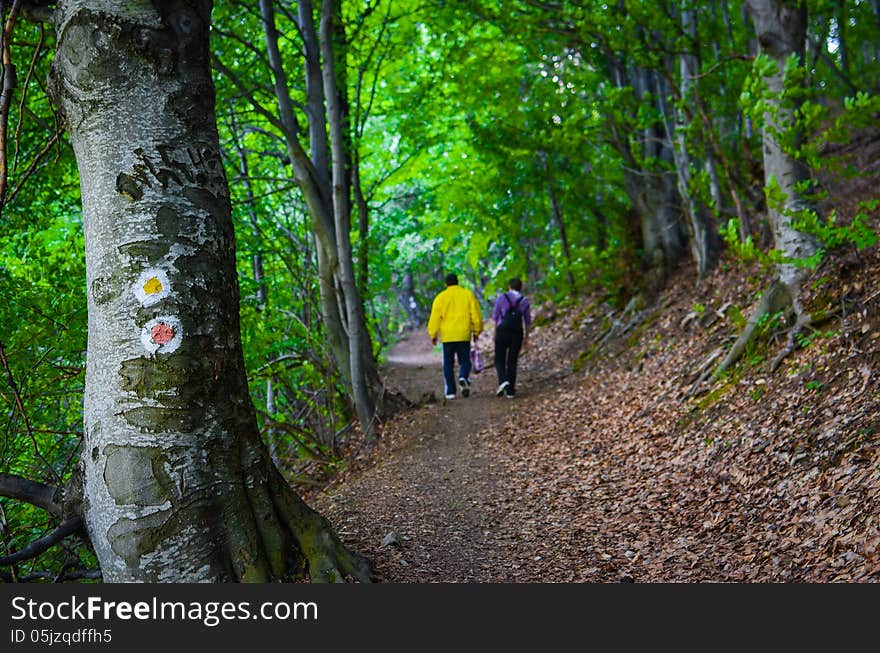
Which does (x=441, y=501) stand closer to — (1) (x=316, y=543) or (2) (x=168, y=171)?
(1) (x=316, y=543)

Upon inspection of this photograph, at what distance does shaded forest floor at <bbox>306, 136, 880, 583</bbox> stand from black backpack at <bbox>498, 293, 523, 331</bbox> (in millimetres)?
1574

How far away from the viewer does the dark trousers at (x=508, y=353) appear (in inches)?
484

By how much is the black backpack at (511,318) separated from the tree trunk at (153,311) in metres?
8.76

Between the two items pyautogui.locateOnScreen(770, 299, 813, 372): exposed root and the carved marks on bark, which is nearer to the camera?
the carved marks on bark

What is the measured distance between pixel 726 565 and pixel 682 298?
8.55 m

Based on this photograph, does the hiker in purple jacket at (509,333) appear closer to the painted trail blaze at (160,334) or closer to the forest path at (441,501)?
the forest path at (441,501)

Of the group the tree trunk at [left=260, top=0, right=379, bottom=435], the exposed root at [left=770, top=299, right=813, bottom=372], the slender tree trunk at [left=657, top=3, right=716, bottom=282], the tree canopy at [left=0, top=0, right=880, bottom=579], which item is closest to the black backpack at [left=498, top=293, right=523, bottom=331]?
the tree canopy at [left=0, top=0, right=880, bottom=579]

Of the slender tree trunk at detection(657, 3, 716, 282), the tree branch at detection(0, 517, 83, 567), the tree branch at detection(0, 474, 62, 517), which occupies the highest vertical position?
the slender tree trunk at detection(657, 3, 716, 282)

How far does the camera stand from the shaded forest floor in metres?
4.71

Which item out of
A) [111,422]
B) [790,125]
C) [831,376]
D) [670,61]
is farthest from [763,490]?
[670,61]

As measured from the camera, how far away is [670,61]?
501 inches

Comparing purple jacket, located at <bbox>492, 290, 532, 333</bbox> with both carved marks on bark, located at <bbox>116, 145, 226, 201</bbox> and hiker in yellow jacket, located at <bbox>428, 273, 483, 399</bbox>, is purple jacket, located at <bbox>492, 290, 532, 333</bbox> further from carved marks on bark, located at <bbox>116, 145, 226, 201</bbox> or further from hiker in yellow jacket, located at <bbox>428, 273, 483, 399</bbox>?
carved marks on bark, located at <bbox>116, 145, 226, 201</bbox>

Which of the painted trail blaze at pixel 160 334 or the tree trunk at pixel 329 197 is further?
the tree trunk at pixel 329 197

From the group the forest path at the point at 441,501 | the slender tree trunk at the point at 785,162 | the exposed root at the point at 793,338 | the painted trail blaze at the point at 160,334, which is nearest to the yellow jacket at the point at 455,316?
the forest path at the point at 441,501
